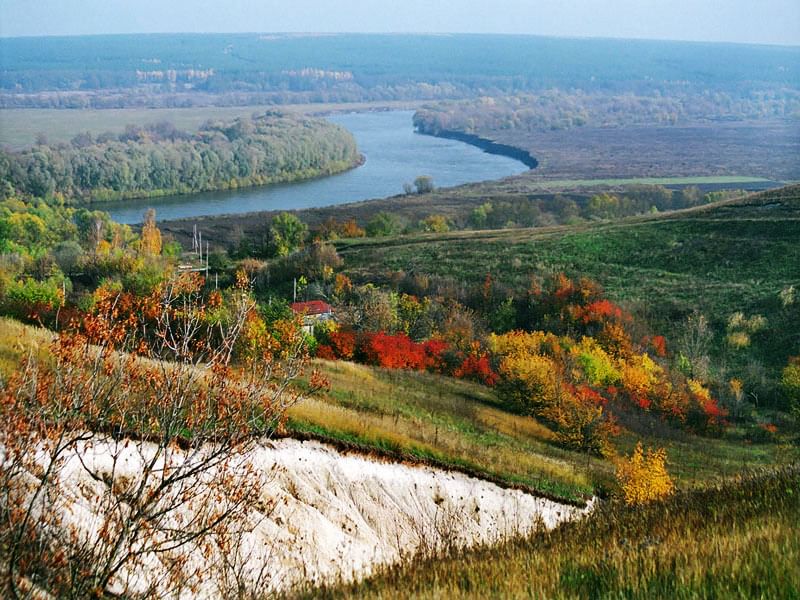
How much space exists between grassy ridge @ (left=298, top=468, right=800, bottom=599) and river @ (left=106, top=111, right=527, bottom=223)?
97531mm

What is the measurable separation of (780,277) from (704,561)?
4746 cm

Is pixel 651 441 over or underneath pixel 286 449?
underneath

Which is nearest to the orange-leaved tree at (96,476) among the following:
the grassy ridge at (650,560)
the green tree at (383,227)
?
the grassy ridge at (650,560)

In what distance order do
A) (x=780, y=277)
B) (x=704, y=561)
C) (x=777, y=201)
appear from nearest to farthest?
(x=704, y=561) < (x=780, y=277) < (x=777, y=201)

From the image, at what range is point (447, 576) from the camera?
6.78m

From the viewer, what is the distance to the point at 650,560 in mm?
6070

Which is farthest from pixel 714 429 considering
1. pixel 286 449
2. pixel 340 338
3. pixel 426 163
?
pixel 426 163

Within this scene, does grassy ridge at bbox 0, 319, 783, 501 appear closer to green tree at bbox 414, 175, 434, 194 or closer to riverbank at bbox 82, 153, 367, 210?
green tree at bbox 414, 175, 434, 194

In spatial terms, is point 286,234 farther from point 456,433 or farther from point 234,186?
point 456,433

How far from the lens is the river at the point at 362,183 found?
367ft

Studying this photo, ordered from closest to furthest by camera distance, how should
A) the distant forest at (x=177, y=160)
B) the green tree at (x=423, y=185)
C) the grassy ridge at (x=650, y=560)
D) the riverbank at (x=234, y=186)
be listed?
the grassy ridge at (x=650, y=560)
the distant forest at (x=177, y=160)
the riverbank at (x=234, y=186)
the green tree at (x=423, y=185)

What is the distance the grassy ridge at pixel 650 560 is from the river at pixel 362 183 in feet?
Result: 320

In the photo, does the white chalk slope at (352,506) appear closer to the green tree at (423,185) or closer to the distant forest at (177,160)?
the distant forest at (177,160)

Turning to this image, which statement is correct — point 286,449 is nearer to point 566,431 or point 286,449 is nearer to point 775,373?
point 566,431
